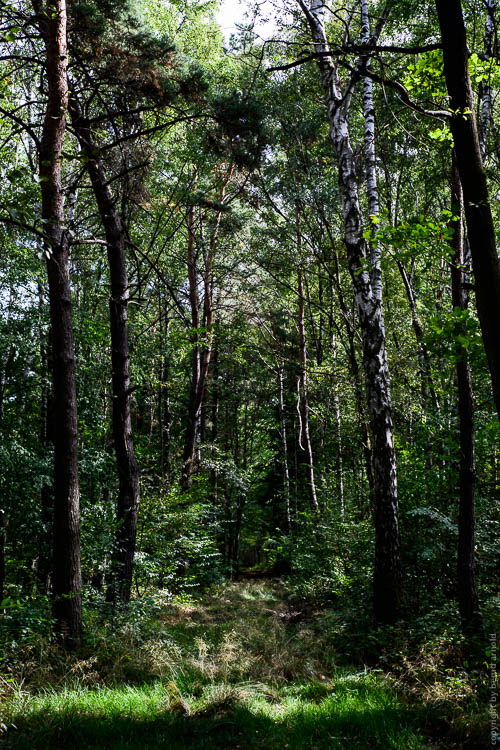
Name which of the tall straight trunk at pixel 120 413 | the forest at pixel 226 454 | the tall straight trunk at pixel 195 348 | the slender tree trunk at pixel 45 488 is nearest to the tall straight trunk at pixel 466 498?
the forest at pixel 226 454

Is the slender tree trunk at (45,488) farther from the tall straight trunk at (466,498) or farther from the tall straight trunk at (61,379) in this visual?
the tall straight trunk at (466,498)

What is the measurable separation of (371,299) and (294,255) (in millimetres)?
7810

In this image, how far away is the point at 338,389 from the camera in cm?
Answer: 1151

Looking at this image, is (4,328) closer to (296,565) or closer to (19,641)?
(19,641)

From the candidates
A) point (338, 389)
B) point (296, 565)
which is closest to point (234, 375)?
point (338, 389)

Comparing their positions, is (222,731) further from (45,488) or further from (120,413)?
(45,488)

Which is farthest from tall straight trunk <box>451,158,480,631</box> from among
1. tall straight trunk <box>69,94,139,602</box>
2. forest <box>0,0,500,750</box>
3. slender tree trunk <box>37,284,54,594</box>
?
slender tree trunk <box>37,284,54,594</box>

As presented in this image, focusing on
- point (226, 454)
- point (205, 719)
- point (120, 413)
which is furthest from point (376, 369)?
point (226, 454)

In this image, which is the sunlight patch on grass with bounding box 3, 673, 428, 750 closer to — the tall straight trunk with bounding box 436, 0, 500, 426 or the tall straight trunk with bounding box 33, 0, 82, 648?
the tall straight trunk with bounding box 33, 0, 82, 648

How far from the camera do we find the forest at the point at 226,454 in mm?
3328

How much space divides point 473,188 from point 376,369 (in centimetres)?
415

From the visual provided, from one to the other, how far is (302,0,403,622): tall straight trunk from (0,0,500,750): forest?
0.03 meters

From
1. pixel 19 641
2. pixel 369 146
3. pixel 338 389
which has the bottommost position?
pixel 19 641

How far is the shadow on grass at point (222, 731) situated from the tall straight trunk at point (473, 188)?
2.94 metres
